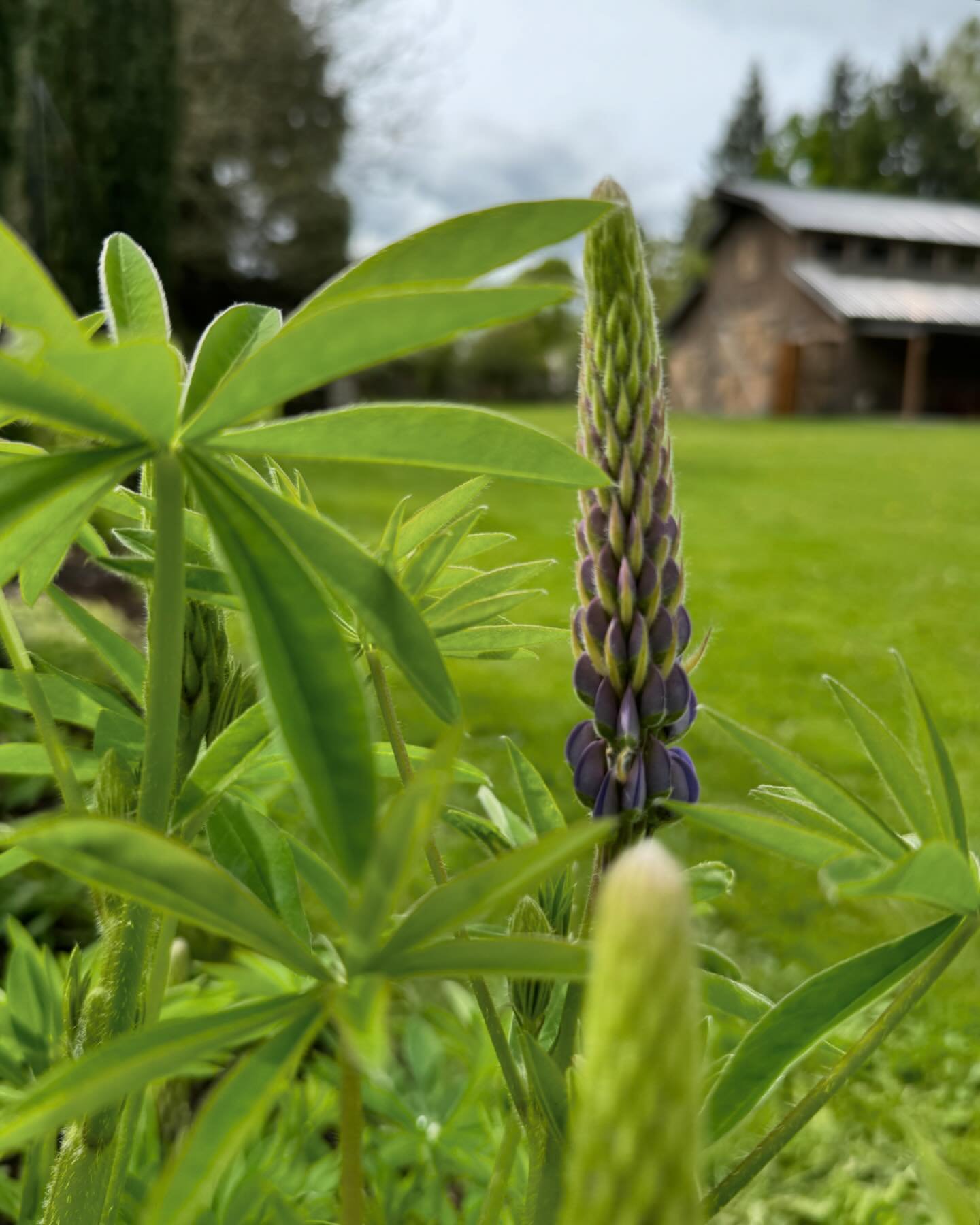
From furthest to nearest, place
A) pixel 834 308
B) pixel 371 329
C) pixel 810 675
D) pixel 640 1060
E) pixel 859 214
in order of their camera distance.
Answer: pixel 859 214
pixel 834 308
pixel 810 675
pixel 371 329
pixel 640 1060

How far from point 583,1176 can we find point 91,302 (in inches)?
404

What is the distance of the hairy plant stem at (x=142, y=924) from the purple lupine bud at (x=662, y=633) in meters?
0.24

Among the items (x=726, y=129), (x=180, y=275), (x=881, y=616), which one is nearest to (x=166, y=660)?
(x=881, y=616)

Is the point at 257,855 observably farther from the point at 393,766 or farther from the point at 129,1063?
the point at 129,1063

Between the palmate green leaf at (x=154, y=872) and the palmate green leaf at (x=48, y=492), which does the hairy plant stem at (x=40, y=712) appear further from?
the palmate green leaf at (x=154, y=872)

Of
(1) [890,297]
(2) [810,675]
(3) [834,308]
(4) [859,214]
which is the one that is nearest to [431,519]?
(2) [810,675]

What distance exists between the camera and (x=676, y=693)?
1.81 ft

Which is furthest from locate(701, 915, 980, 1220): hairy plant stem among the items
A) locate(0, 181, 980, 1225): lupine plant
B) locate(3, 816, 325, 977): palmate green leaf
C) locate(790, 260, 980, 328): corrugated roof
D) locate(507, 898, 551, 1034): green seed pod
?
locate(790, 260, 980, 328): corrugated roof

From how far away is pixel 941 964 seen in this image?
435 millimetres

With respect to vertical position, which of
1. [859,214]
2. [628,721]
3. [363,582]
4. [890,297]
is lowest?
[890,297]

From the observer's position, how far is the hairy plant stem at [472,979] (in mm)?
487

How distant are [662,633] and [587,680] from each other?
5 centimetres

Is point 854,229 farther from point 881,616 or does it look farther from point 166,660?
point 166,660

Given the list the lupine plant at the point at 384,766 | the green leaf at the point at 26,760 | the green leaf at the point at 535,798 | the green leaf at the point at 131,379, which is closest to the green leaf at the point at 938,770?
the lupine plant at the point at 384,766
